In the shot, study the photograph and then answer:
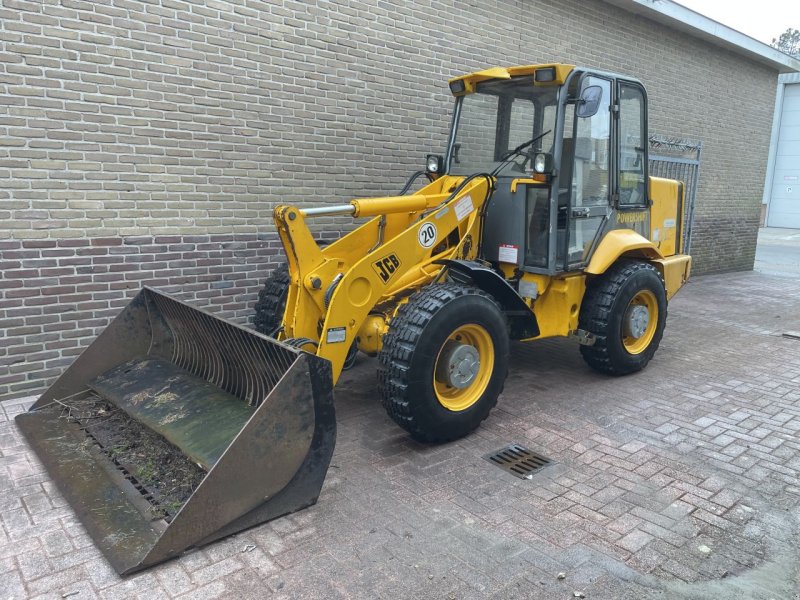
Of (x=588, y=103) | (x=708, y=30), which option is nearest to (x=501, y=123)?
(x=588, y=103)

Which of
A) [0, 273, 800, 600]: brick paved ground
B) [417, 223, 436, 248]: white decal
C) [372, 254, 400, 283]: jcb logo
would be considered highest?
[417, 223, 436, 248]: white decal

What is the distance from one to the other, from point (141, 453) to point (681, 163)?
1015cm

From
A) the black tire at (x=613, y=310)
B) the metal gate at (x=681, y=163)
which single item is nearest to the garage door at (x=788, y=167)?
the metal gate at (x=681, y=163)

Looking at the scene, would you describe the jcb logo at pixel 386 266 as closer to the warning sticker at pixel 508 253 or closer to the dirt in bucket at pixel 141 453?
the warning sticker at pixel 508 253

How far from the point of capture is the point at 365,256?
433cm

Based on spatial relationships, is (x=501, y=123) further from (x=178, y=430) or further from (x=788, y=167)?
(x=788, y=167)

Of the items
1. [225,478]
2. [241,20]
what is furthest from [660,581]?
[241,20]

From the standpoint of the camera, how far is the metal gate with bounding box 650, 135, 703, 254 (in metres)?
10.2

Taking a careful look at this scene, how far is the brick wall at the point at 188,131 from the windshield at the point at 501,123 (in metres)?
1.58

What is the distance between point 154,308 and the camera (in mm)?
4703

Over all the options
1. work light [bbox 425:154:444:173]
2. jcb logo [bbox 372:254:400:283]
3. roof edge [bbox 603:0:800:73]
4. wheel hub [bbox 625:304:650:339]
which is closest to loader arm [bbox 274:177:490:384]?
jcb logo [bbox 372:254:400:283]

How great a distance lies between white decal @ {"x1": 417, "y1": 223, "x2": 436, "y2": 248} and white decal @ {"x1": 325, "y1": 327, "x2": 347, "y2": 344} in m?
0.93

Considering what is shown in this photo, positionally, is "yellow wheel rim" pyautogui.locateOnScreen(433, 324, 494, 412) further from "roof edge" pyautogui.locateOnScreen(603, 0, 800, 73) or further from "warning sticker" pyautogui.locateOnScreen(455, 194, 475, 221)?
"roof edge" pyautogui.locateOnScreen(603, 0, 800, 73)

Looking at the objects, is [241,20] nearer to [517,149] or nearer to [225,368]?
[517,149]
